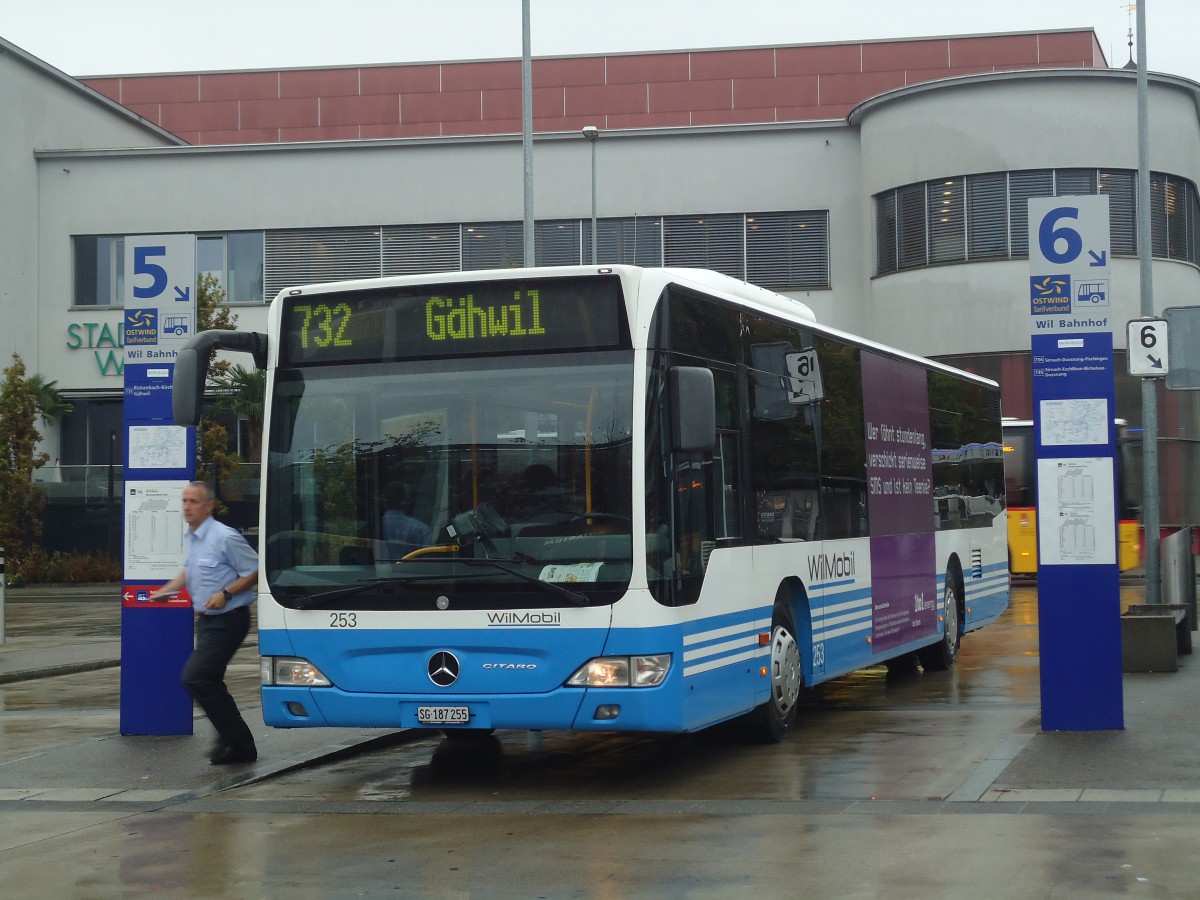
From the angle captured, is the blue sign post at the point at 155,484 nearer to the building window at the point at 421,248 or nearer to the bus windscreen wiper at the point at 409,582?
the bus windscreen wiper at the point at 409,582

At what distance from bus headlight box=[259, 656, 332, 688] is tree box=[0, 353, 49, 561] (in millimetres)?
31033

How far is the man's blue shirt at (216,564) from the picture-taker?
1019cm

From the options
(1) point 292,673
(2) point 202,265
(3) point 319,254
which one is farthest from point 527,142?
(2) point 202,265

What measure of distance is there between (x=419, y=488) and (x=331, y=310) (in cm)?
127

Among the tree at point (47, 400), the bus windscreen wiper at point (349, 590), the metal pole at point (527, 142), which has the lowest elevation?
the bus windscreen wiper at point (349, 590)

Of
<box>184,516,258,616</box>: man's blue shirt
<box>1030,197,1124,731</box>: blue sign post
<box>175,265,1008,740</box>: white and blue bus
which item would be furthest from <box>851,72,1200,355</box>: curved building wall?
<box>184,516,258,616</box>: man's blue shirt

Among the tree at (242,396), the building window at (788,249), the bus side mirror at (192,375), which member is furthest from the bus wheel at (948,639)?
the tree at (242,396)

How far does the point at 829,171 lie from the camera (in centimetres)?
4075

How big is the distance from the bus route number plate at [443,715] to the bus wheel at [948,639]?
7.33 metres

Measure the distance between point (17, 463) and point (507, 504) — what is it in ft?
107

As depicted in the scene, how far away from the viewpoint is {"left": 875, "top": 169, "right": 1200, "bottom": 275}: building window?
1448 inches

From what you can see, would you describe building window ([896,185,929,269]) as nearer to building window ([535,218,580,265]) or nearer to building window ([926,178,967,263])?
building window ([926,178,967,263])

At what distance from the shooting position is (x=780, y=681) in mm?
10711

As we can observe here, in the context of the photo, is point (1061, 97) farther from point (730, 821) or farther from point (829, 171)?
point (730, 821)
